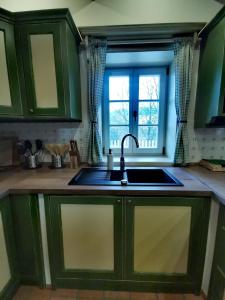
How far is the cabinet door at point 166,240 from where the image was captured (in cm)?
117

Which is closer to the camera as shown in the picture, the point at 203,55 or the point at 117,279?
the point at 117,279

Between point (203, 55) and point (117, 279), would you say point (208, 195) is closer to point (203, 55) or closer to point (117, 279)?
point (117, 279)

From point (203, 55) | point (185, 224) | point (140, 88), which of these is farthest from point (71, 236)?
point (203, 55)

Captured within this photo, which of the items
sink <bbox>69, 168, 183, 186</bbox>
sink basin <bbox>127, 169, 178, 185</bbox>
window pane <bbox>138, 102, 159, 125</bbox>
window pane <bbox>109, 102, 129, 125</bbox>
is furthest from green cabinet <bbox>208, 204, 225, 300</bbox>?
window pane <bbox>109, 102, 129, 125</bbox>

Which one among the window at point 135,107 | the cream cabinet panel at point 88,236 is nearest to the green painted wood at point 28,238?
the cream cabinet panel at point 88,236

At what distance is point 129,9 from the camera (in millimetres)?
1553

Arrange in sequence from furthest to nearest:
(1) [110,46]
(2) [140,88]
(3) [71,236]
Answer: (2) [140,88]
(1) [110,46]
(3) [71,236]

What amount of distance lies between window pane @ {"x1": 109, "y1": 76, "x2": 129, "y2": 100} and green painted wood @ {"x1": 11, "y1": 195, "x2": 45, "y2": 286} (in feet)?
4.69

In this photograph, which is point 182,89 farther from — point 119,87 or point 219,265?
point 219,265

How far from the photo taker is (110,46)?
1.63 m

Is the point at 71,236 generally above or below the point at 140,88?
below

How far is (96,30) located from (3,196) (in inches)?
64.3

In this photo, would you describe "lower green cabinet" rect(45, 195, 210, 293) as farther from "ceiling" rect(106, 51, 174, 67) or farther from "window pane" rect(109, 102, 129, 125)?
"ceiling" rect(106, 51, 174, 67)

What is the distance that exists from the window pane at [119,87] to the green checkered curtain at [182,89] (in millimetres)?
600
